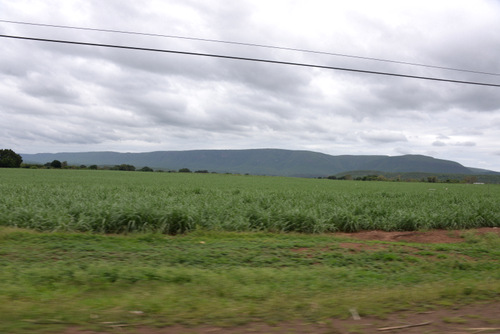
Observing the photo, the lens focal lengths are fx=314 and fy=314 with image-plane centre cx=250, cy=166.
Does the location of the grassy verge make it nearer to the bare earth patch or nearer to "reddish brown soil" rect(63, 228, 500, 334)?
"reddish brown soil" rect(63, 228, 500, 334)

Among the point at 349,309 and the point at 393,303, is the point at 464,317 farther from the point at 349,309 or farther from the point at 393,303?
the point at 349,309

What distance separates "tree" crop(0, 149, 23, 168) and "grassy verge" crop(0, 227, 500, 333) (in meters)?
72.2

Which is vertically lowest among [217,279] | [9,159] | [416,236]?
[416,236]

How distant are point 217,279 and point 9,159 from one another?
7724 cm

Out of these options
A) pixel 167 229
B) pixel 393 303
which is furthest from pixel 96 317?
pixel 167 229

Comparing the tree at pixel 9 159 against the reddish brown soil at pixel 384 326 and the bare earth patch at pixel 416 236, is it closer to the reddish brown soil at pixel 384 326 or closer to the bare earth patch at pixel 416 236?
the bare earth patch at pixel 416 236

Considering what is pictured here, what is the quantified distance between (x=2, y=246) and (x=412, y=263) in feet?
25.2

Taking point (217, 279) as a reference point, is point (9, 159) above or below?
above

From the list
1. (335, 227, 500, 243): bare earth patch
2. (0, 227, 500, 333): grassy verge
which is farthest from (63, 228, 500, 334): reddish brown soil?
(335, 227, 500, 243): bare earth patch

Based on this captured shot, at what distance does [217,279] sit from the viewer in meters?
4.46

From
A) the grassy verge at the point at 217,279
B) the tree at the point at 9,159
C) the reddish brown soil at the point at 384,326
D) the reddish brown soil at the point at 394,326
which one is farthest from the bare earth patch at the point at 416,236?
the tree at the point at 9,159

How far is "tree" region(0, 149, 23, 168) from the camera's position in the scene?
64.0m

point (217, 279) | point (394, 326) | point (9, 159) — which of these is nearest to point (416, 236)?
point (394, 326)

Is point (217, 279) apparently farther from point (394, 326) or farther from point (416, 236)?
point (416, 236)
